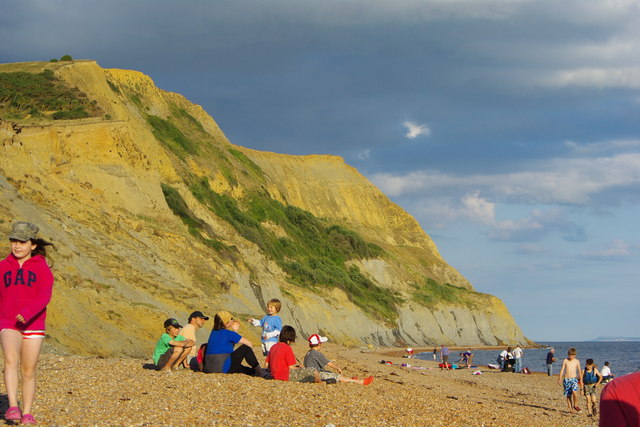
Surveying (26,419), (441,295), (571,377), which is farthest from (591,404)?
(441,295)

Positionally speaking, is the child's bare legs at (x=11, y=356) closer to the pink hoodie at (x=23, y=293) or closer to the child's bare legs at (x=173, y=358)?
the pink hoodie at (x=23, y=293)

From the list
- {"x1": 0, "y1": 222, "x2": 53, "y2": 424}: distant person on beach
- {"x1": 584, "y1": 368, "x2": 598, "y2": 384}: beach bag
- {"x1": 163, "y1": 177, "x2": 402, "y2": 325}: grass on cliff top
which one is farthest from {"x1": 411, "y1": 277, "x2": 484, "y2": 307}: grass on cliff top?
{"x1": 0, "y1": 222, "x2": 53, "y2": 424}: distant person on beach

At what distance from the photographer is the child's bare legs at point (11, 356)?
6.40m

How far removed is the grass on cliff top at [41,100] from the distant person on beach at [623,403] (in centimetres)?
4007

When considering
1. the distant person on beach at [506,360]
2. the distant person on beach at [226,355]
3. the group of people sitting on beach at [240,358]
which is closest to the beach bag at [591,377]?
the group of people sitting on beach at [240,358]

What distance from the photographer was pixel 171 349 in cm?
1250

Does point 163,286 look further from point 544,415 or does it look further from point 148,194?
point 544,415

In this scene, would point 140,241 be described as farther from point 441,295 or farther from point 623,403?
point 441,295

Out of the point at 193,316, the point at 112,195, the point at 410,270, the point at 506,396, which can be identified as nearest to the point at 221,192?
the point at 112,195

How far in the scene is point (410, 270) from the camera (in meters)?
86.7

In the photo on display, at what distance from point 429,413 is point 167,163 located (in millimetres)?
40072

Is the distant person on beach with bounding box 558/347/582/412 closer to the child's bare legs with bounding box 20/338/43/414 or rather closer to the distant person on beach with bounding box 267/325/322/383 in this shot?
the distant person on beach with bounding box 267/325/322/383

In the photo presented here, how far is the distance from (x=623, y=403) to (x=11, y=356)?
17.5 feet

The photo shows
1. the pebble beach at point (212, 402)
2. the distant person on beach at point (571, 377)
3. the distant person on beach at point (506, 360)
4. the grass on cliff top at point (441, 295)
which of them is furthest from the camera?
the grass on cliff top at point (441, 295)
